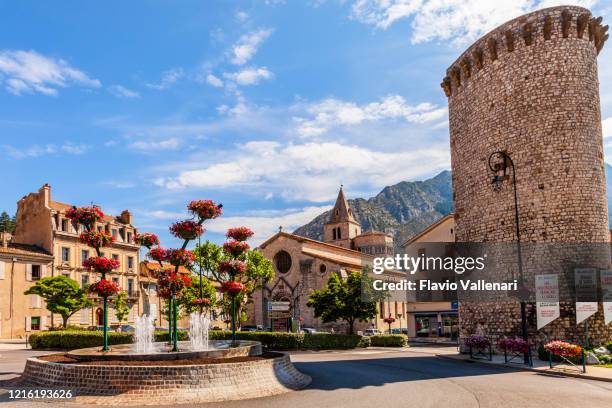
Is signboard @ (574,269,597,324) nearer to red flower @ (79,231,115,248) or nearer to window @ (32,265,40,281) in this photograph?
red flower @ (79,231,115,248)

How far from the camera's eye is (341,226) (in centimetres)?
8869

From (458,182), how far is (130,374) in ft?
69.2

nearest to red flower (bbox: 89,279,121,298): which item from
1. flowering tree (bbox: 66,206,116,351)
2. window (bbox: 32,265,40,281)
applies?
flowering tree (bbox: 66,206,116,351)

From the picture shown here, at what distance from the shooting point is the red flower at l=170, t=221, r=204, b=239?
19.1 m

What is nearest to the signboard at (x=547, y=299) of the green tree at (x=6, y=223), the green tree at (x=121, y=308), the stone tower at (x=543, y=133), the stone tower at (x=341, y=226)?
the stone tower at (x=543, y=133)

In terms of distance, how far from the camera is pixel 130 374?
12977 millimetres

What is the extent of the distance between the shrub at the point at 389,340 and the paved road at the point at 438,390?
1824 cm

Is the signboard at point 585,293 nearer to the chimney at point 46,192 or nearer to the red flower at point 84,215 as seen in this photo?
the red flower at point 84,215

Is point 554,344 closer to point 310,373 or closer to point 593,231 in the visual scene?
point 593,231

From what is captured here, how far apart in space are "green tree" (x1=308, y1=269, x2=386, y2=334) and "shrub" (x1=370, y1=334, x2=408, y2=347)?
2.07 m

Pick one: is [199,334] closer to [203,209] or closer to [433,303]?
[203,209]

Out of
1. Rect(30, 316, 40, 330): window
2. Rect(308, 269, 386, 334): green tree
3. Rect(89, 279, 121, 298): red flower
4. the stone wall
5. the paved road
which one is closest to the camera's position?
the stone wall

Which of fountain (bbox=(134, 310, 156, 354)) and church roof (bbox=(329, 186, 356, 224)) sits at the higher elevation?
church roof (bbox=(329, 186, 356, 224))

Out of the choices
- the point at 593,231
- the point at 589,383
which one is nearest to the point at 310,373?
the point at 589,383
